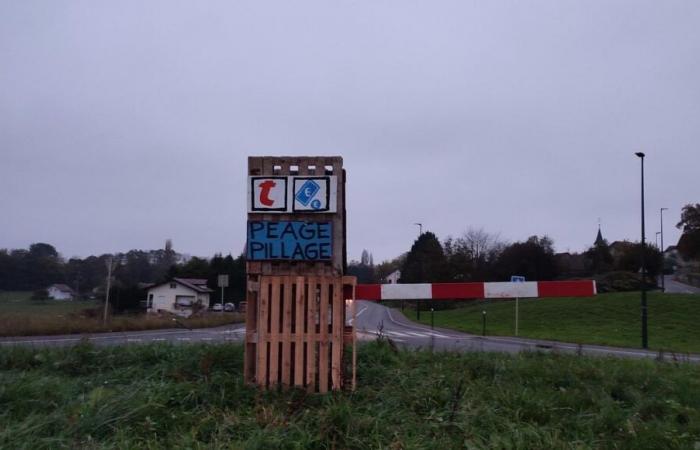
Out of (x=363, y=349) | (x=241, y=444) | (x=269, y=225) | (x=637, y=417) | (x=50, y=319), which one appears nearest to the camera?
(x=241, y=444)

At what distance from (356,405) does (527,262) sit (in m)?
66.1

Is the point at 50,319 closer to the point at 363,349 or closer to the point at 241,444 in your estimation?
the point at 363,349

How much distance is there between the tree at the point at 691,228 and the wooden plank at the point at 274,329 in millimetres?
61973

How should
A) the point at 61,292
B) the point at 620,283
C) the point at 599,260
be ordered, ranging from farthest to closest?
the point at 599,260, the point at 620,283, the point at 61,292

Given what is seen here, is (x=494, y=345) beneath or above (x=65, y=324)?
above

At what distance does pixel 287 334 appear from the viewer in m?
6.22

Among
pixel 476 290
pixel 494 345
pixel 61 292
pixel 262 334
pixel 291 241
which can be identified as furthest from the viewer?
pixel 61 292

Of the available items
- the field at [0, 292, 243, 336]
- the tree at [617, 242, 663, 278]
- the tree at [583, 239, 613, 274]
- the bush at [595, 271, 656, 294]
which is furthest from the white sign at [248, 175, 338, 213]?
the tree at [583, 239, 613, 274]

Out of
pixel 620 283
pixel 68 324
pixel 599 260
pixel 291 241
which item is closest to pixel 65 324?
pixel 68 324

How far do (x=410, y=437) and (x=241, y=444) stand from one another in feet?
4.22

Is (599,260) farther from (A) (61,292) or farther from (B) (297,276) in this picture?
Result: (B) (297,276)

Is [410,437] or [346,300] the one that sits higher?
[346,300]

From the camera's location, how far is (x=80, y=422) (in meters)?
4.64

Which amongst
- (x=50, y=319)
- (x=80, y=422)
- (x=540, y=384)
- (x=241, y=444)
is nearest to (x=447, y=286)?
(x=540, y=384)
